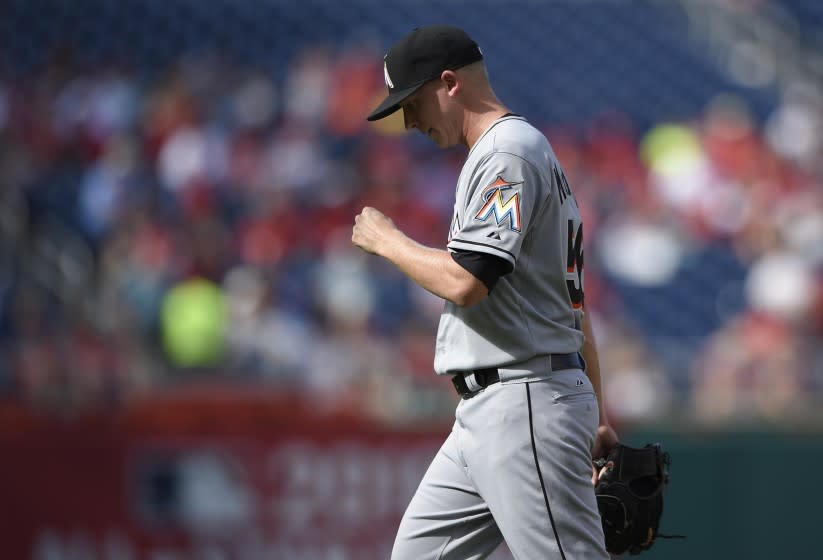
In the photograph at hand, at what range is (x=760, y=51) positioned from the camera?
11914 millimetres

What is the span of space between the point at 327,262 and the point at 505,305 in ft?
19.2

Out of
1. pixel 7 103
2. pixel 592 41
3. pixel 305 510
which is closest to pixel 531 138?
pixel 305 510

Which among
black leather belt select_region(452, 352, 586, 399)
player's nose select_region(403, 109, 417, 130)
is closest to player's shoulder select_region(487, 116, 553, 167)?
player's nose select_region(403, 109, 417, 130)

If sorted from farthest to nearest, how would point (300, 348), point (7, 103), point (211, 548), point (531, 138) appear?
point (7, 103)
point (300, 348)
point (211, 548)
point (531, 138)

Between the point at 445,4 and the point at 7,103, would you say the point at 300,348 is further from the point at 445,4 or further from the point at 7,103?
the point at 445,4

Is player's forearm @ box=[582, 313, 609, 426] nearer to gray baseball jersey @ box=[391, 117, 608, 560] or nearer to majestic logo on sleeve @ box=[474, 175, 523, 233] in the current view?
gray baseball jersey @ box=[391, 117, 608, 560]

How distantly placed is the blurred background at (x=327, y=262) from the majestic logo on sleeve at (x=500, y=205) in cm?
351

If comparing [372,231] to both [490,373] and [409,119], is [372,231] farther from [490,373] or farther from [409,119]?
[490,373]

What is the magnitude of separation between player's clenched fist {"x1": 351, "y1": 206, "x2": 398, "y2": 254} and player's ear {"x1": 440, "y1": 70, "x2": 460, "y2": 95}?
391 millimetres

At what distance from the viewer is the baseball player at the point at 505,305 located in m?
2.95

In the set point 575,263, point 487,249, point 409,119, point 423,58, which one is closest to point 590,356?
point 575,263

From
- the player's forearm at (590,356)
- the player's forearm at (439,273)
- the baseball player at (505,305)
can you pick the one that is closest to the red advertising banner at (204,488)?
the player's forearm at (590,356)

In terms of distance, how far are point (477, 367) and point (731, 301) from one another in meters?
6.97

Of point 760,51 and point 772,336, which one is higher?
point 760,51
